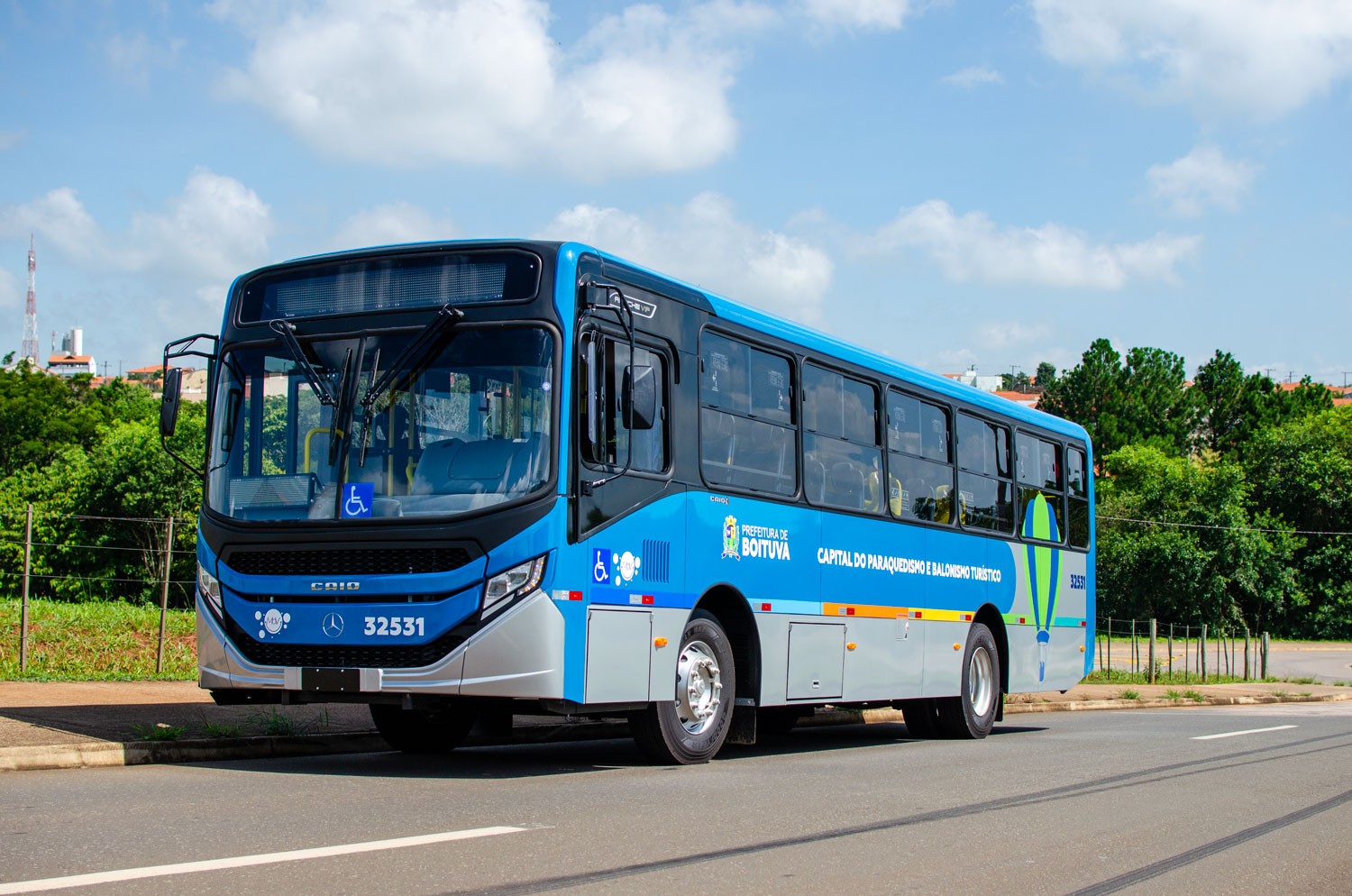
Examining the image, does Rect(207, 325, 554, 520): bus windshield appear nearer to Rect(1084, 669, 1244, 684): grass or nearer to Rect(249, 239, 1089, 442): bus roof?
Rect(249, 239, 1089, 442): bus roof

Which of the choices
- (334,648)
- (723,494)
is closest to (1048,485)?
(723,494)

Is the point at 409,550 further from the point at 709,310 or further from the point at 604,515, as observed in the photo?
the point at 709,310

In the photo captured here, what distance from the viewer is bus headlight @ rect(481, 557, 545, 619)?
384 inches

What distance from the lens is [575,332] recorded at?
10227mm

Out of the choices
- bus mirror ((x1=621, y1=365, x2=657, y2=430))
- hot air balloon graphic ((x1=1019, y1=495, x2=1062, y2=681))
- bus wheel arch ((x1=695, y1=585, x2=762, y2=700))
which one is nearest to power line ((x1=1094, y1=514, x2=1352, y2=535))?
hot air balloon graphic ((x1=1019, y1=495, x2=1062, y2=681))

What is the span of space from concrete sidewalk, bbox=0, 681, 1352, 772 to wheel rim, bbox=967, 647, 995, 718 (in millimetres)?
3827

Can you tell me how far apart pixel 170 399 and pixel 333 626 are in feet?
6.88

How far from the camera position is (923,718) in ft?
53.9

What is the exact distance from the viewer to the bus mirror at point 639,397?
10.6 m

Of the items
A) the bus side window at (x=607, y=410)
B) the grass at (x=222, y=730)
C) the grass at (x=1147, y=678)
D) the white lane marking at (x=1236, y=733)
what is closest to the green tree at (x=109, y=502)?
the grass at (x=1147, y=678)

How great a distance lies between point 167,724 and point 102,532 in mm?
56211

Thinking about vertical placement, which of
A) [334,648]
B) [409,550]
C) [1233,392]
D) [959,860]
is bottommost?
[959,860]

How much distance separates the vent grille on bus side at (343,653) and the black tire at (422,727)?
1.88 m

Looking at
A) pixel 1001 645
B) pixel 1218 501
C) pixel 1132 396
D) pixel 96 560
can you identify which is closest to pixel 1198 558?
pixel 1218 501
